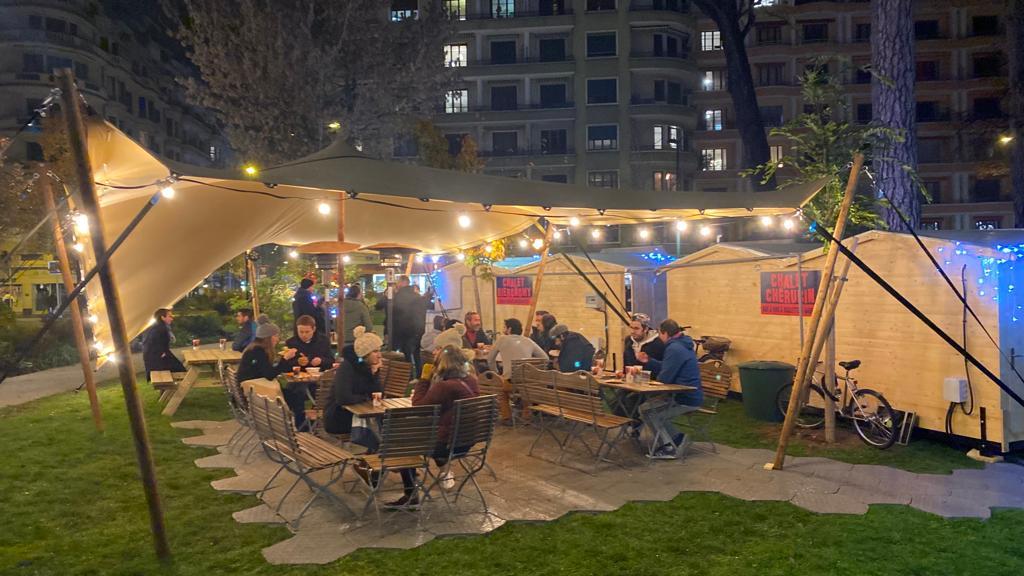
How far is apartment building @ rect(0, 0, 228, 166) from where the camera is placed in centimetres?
4634

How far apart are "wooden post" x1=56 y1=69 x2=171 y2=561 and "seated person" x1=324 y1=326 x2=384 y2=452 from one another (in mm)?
1798

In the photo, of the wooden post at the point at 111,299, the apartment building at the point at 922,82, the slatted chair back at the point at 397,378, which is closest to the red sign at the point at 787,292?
the slatted chair back at the point at 397,378

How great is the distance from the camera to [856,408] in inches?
332

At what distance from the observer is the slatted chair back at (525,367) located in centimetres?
834

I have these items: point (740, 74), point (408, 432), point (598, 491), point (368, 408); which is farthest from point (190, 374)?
point (740, 74)

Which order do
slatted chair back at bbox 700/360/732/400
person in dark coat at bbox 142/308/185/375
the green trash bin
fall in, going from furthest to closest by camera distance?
1. person in dark coat at bbox 142/308/185/375
2. the green trash bin
3. slatted chair back at bbox 700/360/732/400

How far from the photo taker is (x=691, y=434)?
29.1 ft

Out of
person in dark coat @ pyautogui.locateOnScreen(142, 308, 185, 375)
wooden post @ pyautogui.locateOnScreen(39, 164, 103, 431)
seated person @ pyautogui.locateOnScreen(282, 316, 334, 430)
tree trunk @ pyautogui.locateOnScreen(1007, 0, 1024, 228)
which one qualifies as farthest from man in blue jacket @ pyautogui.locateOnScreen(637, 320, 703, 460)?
tree trunk @ pyautogui.locateOnScreen(1007, 0, 1024, 228)

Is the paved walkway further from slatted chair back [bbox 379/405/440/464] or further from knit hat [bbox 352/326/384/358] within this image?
knit hat [bbox 352/326/384/358]

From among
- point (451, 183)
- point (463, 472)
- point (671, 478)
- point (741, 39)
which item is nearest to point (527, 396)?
point (463, 472)

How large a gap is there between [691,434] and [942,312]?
2998 millimetres

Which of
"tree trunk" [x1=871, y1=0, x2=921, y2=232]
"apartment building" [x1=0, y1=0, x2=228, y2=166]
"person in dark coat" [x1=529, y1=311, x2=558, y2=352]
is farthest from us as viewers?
"apartment building" [x1=0, y1=0, x2=228, y2=166]

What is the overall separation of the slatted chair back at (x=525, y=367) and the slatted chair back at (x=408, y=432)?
2667 mm

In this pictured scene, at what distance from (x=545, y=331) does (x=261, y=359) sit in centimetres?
448
